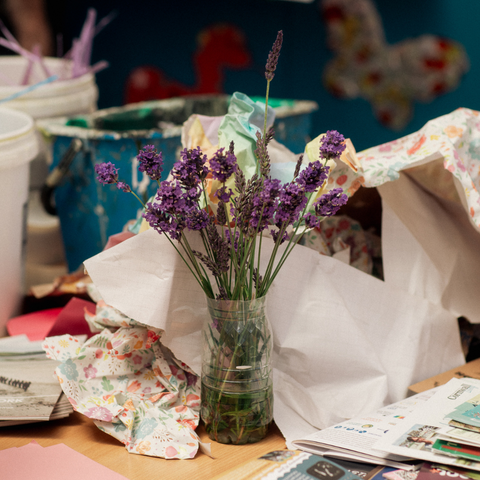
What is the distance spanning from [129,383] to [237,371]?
149mm

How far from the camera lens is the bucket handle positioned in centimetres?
106

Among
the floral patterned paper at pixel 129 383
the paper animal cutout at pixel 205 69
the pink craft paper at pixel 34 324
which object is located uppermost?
the paper animal cutout at pixel 205 69

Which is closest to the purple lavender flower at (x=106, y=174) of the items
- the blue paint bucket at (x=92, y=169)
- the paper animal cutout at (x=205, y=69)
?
the blue paint bucket at (x=92, y=169)

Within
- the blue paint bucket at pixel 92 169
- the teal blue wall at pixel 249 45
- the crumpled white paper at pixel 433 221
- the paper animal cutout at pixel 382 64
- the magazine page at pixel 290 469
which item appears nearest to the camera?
the magazine page at pixel 290 469

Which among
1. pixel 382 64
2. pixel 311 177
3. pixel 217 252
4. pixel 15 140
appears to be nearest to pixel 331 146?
pixel 311 177

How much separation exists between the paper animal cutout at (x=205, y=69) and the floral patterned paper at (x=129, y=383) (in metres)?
1.92

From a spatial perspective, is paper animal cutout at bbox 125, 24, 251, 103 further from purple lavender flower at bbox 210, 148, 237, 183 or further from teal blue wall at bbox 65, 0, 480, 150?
purple lavender flower at bbox 210, 148, 237, 183

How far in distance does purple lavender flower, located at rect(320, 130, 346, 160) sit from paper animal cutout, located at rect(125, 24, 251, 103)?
195cm

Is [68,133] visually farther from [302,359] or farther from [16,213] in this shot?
[302,359]

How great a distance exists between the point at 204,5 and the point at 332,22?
55 cm

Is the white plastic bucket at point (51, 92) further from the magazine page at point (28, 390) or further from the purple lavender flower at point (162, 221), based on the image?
the purple lavender flower at point (162, 221)

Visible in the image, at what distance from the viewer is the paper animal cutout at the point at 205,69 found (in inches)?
91.5

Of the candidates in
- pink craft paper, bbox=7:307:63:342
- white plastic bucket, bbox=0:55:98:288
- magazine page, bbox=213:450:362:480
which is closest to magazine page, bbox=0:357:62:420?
pink craft paper, bbox=7:307:63:342

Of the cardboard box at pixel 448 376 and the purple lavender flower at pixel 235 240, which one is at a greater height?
the purple lavender flower at pixel 235 240
